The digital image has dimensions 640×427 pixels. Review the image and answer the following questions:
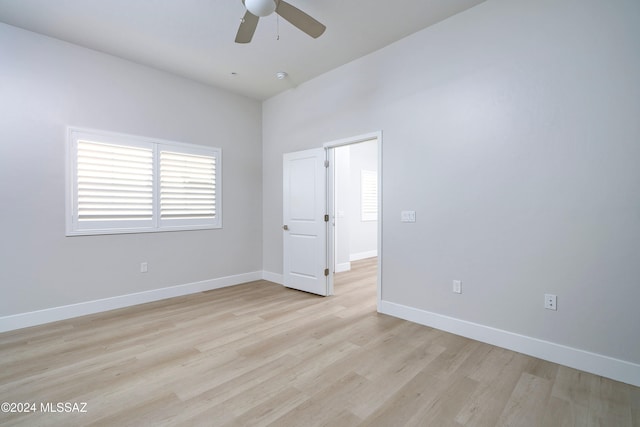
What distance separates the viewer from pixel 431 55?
9.88 ft

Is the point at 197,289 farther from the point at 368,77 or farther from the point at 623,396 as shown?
the point at 623,396

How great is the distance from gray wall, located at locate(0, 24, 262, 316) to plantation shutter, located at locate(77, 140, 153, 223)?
0.20 metres

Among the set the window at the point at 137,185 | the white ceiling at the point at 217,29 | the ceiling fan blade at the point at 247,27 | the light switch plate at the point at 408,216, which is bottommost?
the light switch plate at the point at 408,216

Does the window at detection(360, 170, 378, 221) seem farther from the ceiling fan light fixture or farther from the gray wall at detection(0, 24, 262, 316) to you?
the ceiling fan light fixture

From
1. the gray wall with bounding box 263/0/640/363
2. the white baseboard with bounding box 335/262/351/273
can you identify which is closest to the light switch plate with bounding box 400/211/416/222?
the gray wall with bounding box 263/0/640/363

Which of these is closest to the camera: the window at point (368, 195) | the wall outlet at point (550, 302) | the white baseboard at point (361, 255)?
the wall outlet at point (550, 302)

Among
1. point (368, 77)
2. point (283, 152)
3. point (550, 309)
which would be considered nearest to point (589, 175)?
point (550, 309)

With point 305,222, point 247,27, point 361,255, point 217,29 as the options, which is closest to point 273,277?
point 305,222

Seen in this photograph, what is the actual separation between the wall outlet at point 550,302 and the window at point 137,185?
164 inches

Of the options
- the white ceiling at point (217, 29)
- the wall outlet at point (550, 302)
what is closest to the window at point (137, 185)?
the white ceiling at point (217, 29)

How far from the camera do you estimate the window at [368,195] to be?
23.3 ft

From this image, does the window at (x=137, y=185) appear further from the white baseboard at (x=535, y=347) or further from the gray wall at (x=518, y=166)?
the white baseboard at (x=535, y=347)

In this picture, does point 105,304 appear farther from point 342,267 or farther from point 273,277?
point 342,267

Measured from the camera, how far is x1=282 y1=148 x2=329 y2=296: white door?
4.11m
